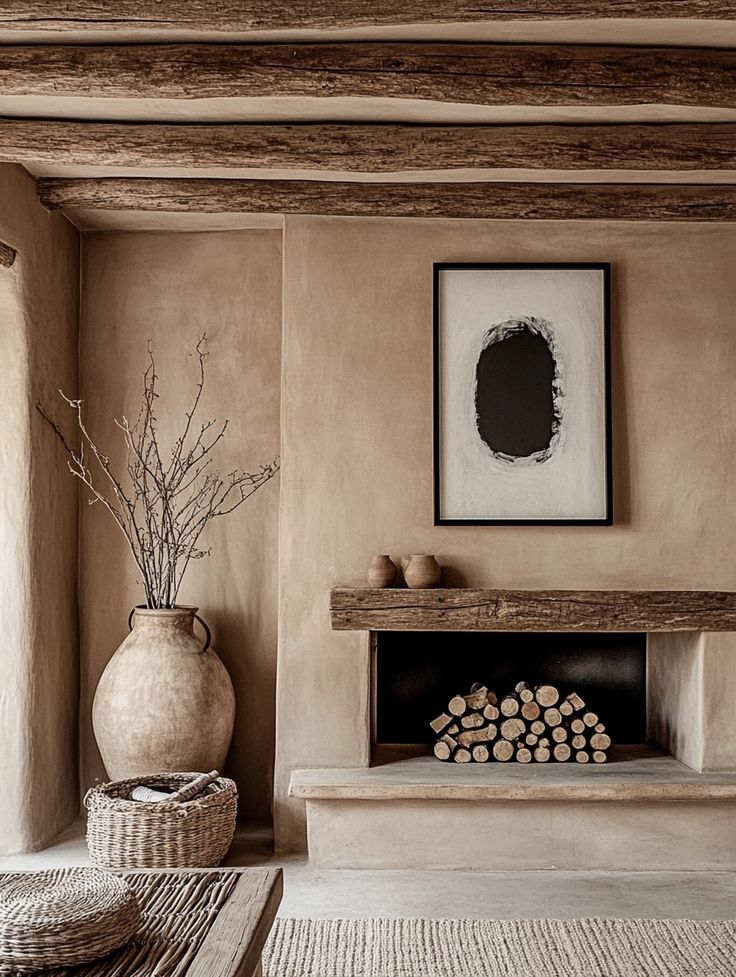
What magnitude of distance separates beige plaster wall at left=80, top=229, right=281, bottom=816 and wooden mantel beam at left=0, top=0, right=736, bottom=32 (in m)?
2.09

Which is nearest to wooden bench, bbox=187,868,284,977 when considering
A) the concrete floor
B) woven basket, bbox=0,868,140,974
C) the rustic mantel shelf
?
woven basket, bbox=0,868,140,974

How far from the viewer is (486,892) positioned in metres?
3.90

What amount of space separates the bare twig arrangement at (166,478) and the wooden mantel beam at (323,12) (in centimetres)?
216

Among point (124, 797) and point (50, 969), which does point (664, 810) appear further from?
point (50, 969)

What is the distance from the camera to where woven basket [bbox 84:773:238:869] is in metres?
3.93

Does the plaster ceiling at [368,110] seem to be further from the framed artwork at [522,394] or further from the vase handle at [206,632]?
the vase handle at [206,632]

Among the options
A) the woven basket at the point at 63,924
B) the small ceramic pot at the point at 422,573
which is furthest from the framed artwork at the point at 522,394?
the woven basket at the point at 63,924

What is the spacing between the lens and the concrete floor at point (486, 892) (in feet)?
12.0

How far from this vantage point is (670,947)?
332 cm

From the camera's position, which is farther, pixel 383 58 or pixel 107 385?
pixel 107 385

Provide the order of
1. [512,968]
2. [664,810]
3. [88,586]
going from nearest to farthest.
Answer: [512,968], [664,810], [88,586]

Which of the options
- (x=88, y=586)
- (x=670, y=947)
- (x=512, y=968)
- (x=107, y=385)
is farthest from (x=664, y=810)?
(x=107, y=385)

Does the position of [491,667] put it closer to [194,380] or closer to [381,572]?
[381,572]

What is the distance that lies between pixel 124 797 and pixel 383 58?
285 centimetres
